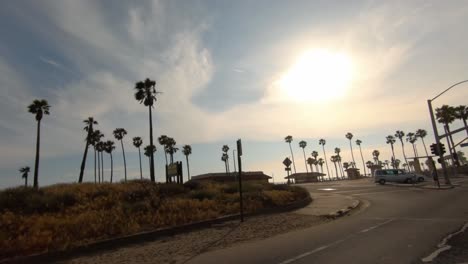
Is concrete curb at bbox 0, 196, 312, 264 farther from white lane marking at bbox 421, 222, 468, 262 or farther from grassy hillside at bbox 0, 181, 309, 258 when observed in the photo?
white lane marking at bbox 421, 222, 468, 262

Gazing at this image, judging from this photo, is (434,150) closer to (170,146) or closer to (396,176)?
(396,176)

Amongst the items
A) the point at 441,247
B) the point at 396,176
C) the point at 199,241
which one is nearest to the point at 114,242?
the point at 199,241

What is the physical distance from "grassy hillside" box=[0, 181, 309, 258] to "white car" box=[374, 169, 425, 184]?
85.4 feet

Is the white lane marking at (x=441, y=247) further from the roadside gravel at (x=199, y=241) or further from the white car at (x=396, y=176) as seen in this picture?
the white car at (x=396, y=176)

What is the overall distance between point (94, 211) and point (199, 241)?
6.55 m

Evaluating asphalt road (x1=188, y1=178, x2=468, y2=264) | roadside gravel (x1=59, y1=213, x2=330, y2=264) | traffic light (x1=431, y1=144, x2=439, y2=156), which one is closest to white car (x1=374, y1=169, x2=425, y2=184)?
traffic light (x1=431, y1=144, x2=439, y2=156)

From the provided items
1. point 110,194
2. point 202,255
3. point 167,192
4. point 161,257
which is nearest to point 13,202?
point 110,194

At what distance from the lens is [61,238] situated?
11602 millimetres

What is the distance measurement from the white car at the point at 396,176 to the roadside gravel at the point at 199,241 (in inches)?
1272

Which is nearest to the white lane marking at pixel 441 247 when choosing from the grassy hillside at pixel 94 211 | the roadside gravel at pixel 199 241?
the roadside gravel at pixel 199 241

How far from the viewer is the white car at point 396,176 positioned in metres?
42.9

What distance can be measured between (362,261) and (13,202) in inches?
667

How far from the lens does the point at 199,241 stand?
11578 millimetres

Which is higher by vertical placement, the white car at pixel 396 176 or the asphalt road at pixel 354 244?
the white car at pixel 396 176
